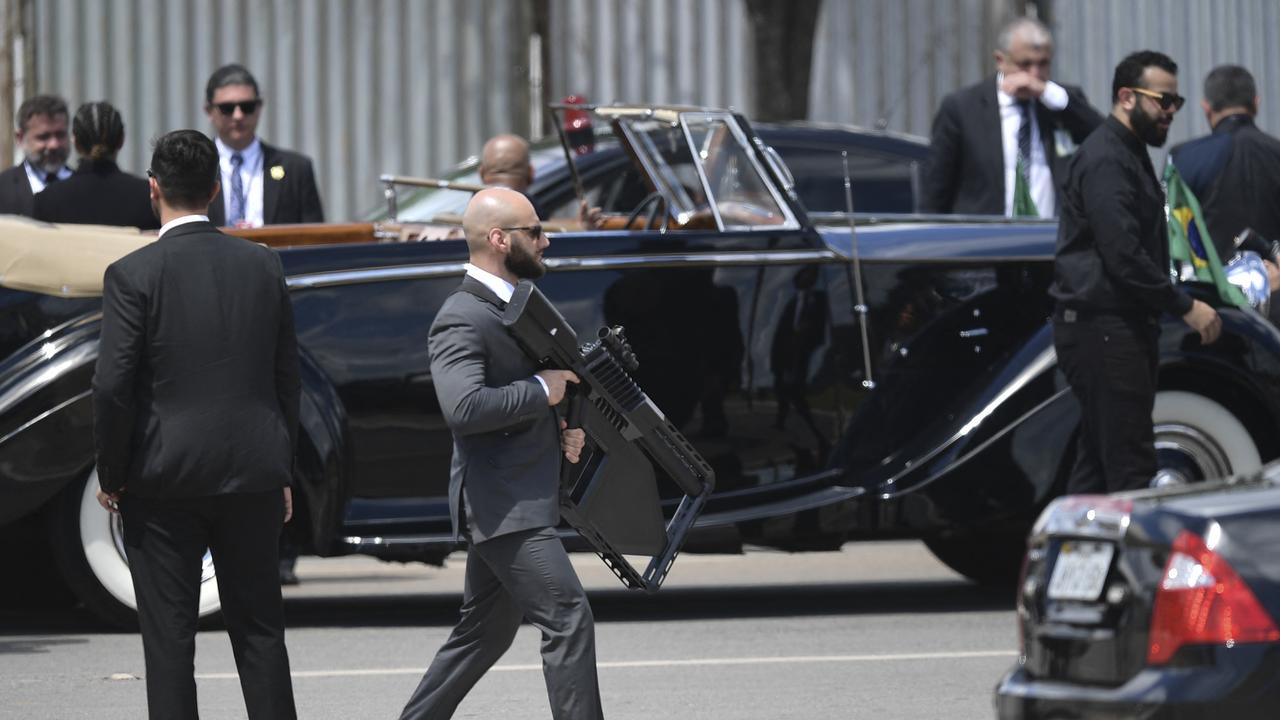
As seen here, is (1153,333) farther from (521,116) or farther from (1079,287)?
(521,116)

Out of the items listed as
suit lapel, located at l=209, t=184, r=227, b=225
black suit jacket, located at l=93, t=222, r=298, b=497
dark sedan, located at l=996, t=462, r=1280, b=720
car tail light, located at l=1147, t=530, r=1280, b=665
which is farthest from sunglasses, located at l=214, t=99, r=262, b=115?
car tail light, located at l=1147, t=530, r=1280, b=665

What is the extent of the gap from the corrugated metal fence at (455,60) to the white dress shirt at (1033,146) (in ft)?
18.7

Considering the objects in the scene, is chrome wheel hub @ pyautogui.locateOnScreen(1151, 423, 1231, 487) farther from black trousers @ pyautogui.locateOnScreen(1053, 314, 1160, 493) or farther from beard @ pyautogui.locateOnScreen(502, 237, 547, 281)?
beard @ pyautogui.locateOnScreen(502, 237, 547, 281)

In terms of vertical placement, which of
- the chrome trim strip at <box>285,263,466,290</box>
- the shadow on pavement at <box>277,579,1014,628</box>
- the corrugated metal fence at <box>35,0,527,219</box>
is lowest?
the shadow on pavement at <box>277,579,1014,628</box>

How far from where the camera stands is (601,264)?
828cm

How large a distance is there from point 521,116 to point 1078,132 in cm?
636

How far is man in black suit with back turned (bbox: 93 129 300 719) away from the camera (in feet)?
17.7

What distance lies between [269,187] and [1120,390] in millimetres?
3924

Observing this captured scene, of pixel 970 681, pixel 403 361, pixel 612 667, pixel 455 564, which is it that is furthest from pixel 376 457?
pixel 455 564

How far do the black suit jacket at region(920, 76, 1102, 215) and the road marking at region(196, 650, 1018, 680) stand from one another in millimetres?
2923

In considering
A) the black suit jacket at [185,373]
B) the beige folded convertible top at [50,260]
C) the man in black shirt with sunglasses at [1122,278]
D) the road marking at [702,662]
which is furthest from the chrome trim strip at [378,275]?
the black suit jacket at [185,373]

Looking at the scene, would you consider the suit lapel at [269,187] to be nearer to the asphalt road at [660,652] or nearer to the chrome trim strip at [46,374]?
the asphalt road at [660,652]

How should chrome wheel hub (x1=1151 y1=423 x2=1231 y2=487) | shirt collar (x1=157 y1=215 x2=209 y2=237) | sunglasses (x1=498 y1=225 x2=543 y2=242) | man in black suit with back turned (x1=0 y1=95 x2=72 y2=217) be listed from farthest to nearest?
man in black suit with back turned (x1=0 y1=95 x2=72 y2=217) < chrome wheel hub (x1=1151 y1=423 x2=1231 y2=487) < sunglasses (x1=498 y1=225 x2=543 y2=242) < shirt collar (x1=157 y1=215 x2=209 y2=237)

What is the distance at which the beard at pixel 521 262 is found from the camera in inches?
222
